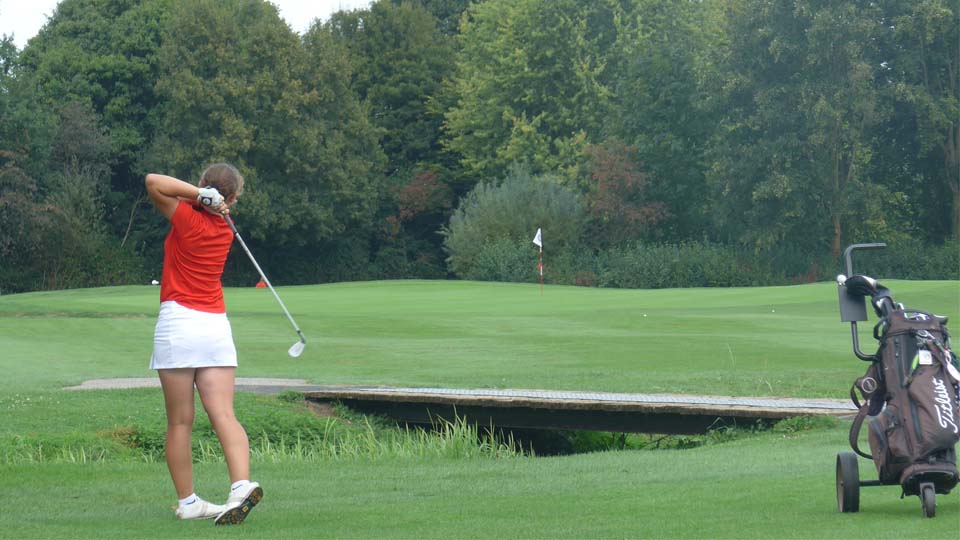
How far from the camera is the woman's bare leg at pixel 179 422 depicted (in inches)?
280

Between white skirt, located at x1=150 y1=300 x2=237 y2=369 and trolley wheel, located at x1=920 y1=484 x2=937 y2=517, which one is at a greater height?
white skirt, located at x1=150 y1=300 x2=237 y2=369

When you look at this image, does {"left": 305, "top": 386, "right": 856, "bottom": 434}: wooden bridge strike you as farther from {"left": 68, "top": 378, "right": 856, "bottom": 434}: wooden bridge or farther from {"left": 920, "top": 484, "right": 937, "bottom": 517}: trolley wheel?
{"left": 920, "top": 484, "right": 937, "bottom": 517}: trolley wheel

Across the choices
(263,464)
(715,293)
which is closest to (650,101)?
(715,293)

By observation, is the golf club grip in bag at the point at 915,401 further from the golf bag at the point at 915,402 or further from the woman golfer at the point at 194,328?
the woman golfer at the point at 194,328

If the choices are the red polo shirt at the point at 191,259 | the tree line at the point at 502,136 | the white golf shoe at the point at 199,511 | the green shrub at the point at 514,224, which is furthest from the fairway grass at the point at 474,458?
the tree line at the point at 502,136

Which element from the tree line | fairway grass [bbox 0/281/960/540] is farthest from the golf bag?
the tree line

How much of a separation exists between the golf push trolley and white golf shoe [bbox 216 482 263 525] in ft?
9.67

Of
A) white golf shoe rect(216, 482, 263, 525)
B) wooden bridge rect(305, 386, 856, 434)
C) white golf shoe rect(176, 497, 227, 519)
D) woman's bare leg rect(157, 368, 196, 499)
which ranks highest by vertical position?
woman's bare leg rect(157, 368, 196, 499)

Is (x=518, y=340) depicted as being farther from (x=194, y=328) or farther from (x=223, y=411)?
(x=194, y=328)

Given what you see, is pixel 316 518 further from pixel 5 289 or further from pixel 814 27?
pixel 5 289

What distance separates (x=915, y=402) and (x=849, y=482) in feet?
1.86

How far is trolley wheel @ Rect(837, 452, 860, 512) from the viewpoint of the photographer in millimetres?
6531

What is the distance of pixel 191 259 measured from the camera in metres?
7.11

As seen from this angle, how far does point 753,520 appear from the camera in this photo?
648 cm
